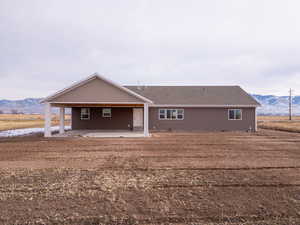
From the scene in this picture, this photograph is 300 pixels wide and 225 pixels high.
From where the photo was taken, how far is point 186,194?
4.90 m

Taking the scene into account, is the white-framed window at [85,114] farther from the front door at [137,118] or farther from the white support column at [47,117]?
the white support column at [47,117]

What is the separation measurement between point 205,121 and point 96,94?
35.2 ft

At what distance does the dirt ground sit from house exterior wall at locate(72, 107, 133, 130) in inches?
464

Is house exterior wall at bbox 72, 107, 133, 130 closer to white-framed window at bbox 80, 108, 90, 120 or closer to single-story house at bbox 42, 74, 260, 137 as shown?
single-story house at bbox 42, 74, 260, 137

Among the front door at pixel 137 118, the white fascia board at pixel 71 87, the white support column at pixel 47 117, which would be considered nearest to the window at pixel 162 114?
the front door at pixel 137 118

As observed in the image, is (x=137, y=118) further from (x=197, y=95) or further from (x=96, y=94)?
(x=197, y=95)

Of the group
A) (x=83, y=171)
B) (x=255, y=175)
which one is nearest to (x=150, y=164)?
(x=83, y=171)

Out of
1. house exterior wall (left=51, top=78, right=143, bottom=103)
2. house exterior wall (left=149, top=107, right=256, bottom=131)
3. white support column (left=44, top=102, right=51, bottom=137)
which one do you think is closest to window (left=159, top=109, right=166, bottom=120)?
house exterior wall (left=149, top=107, right=256, bottom=131)

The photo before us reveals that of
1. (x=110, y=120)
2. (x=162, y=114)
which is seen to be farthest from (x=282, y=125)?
(x=110, y=120)

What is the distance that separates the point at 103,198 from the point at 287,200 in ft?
13.4

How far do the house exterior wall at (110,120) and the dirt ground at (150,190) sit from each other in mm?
11785

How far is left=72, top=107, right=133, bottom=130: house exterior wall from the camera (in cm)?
2056

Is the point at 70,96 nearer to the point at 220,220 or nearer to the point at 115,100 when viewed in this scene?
the point at 115,100

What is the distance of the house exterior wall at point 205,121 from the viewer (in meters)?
20.1
